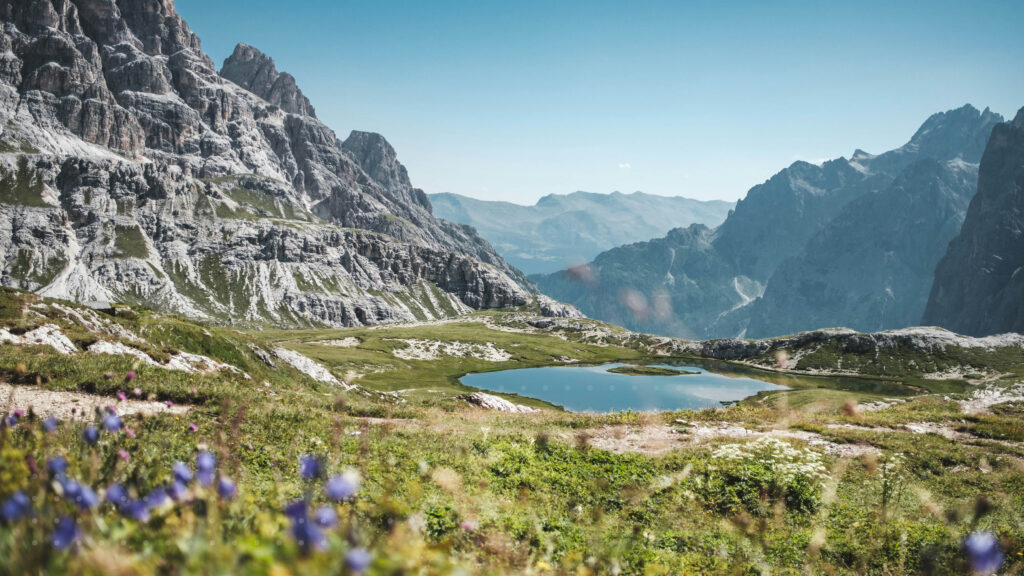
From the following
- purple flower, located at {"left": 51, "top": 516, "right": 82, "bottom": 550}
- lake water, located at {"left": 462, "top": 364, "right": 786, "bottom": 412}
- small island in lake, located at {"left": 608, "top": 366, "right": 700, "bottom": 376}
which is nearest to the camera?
purple flower, located at {"left": 51, "top": 516, "right": 82, "bottom": 550}

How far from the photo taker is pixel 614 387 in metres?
140

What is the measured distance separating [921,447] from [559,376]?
142 m

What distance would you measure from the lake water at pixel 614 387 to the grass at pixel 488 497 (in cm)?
8669

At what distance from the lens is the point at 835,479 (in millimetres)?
16750

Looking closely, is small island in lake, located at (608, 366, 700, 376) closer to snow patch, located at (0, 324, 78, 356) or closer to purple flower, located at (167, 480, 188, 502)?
snow patch, located at (0, 324, 78, 356)

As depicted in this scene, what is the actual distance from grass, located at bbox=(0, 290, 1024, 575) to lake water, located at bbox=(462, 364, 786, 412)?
86.7 meters

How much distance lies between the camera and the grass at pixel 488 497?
12.6ft

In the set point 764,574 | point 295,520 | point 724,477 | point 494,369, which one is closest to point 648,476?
point 724,477

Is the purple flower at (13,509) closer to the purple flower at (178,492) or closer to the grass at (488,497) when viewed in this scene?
the grass at (488,497)

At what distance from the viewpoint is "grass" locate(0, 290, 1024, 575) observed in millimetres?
3844

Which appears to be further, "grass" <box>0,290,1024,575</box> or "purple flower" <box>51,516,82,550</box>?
"grass" <box>0,290,1024,575</box>

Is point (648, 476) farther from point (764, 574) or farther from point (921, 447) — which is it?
point (921, 447)

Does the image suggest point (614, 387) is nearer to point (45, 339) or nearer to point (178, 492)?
point (45, 339)

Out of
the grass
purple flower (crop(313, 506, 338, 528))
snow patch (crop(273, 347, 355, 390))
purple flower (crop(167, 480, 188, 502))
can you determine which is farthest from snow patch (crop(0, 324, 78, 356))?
purple flower (crop(313, 506, 338, 528))
